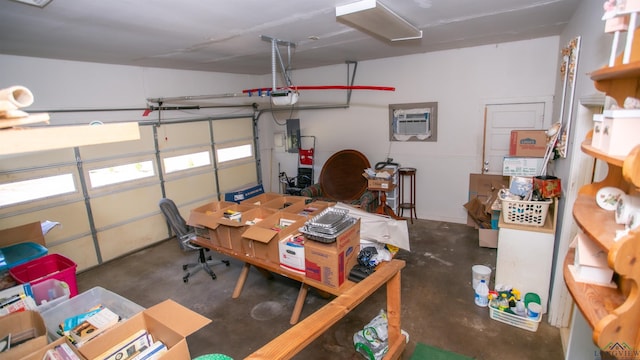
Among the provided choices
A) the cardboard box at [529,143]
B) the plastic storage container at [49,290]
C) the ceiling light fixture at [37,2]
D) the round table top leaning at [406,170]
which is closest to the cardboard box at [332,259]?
the plastic storage container at [49,290]

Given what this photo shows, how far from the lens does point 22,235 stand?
355 cm

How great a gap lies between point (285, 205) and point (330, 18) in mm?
2250

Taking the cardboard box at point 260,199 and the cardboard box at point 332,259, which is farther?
the cardboard box at point 260,199

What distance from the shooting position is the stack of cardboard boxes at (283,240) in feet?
8.22

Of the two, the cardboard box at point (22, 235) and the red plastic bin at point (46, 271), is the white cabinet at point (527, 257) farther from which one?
the cardboard box at point (22, 235)

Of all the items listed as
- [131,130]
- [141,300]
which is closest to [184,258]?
[141,300]

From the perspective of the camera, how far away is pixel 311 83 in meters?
6.29

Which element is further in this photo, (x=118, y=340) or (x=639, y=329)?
(x=118, y=340)

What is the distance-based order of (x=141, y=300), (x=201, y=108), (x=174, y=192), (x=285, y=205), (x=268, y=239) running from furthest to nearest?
(x=201, y=108)
(x=174, y=192)
(x=285, y=205)
(x=141, y=300)
(x=268, y=239)

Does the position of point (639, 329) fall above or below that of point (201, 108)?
below

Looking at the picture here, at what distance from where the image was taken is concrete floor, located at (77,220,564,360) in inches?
105

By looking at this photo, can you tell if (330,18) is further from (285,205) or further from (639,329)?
(639,329)

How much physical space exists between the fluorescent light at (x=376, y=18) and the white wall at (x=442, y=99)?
6.49ft

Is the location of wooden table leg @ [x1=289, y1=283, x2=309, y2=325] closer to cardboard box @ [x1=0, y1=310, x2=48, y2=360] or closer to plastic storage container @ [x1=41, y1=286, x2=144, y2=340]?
plastic storage container @ [x1=41, y1=286, x2=144, y2=340]
